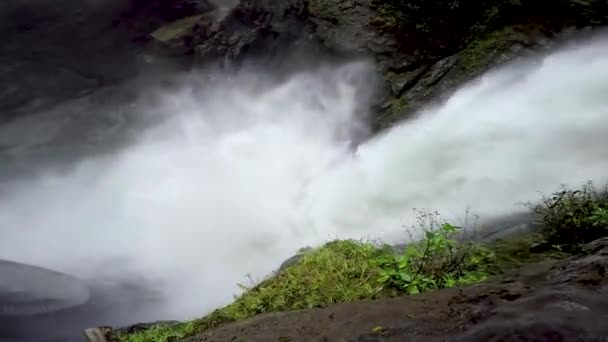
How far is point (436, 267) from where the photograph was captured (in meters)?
4.57

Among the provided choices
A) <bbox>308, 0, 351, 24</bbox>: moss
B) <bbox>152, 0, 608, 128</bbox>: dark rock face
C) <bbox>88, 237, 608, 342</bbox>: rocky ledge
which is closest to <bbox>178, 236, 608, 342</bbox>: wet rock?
<bbox>88, 237, 608, 342</bbox>: rocky ledge

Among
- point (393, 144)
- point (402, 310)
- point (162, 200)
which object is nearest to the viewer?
point (402, 310)

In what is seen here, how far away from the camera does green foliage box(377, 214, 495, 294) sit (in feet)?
14.6

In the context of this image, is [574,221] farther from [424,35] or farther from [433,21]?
[433,21]

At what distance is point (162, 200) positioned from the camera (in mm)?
11297

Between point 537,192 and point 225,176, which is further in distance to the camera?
point 225,176

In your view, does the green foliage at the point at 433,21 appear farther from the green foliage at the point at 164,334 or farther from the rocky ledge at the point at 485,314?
the green foliage at the point at 164,334

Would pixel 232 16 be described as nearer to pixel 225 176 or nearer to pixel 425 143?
pixel 225 176

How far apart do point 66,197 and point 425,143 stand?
8116 millimetres

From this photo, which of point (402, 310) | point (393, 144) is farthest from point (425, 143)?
point (402, 310)

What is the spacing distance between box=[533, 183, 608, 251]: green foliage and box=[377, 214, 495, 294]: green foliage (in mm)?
684

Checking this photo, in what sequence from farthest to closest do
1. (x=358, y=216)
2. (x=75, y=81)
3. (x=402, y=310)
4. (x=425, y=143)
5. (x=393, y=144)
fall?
(x=75, y=81), (x=393, y=144), (x=425, y=143), (x=358, y=216), (x=402, y=310)

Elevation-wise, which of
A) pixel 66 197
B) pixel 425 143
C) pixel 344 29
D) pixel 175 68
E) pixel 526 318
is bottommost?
pixel 526 318

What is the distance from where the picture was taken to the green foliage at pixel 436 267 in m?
4.44
